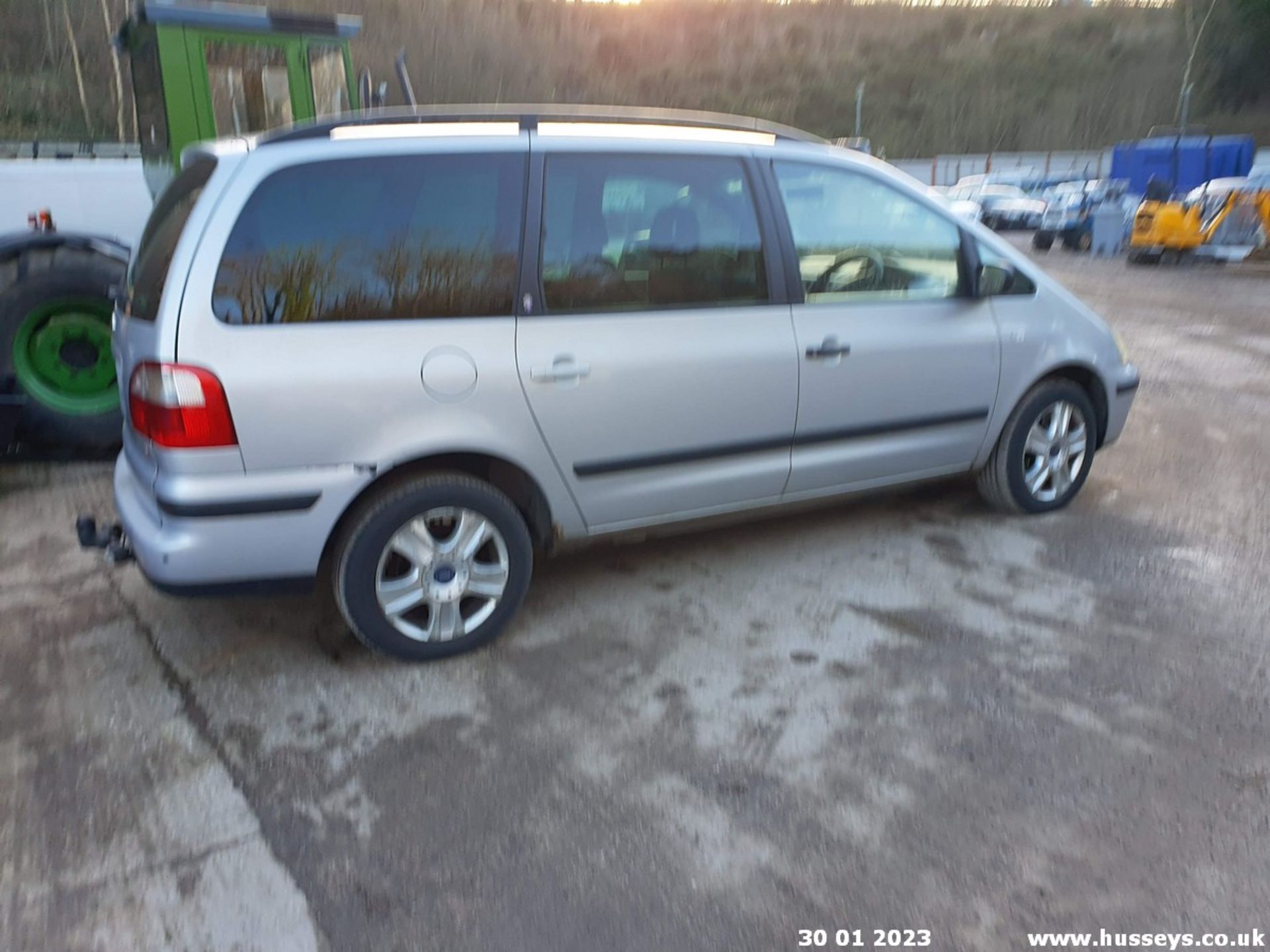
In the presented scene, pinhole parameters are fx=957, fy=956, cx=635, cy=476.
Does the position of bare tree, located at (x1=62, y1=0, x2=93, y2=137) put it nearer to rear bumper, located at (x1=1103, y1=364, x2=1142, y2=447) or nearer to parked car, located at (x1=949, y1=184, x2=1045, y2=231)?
rear bumper, located at (x1=1103, y1=364, x2=1142, y2=447)

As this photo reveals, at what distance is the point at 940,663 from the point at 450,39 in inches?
1831

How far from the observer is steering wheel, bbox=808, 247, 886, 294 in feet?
12.6

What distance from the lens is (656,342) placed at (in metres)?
3.46

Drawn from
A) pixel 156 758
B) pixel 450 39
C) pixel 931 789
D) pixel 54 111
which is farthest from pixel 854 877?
pixel 450 39

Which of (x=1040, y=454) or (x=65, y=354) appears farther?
(x=65, y=354)

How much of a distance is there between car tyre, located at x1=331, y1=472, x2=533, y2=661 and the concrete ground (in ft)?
0.48

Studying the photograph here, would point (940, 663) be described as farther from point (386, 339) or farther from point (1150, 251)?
point (1150, 251)

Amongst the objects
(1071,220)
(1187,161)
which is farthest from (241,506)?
(1187,161)

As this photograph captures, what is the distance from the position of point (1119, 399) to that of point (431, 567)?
11.5 ft

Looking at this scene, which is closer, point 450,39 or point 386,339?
point 386,339

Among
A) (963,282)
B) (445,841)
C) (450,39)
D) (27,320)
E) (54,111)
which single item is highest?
(450,39)

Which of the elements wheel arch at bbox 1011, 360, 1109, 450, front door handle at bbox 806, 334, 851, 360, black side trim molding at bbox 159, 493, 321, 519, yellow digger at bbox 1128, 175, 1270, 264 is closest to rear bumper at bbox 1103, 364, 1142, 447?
wheel arch at bbox 1011, 360, 1109, 450

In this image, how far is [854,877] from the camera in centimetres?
237

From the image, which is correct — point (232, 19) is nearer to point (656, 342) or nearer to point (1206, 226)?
point (656, 342)
